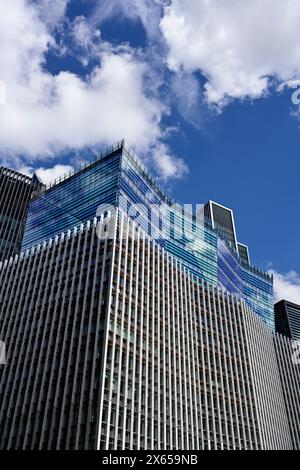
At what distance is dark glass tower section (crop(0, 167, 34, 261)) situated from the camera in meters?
147

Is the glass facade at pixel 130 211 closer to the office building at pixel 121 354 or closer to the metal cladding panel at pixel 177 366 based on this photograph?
the office building at pixel 121 354

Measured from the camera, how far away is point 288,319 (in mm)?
178625

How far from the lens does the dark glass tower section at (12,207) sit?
14725 centimetres

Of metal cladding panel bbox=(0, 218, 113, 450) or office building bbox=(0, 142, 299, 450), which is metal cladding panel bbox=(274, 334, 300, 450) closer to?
office building bbox=(0, 142, 299, 450)

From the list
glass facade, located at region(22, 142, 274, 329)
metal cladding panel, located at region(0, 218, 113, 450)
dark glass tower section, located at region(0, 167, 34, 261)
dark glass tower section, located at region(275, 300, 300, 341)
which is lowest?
metal cladding panel, located at region(0, 218, 113, 450)

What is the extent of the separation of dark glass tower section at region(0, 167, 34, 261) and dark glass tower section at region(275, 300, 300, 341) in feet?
343

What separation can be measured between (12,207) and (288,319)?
114 meters

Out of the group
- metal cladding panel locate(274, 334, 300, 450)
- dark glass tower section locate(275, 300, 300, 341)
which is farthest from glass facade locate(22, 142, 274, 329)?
dark glass tower section locate(275, 300, 300, 341)

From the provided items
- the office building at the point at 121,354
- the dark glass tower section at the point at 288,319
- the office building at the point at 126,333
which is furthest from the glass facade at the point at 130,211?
the dark glass tower section at the point at 288,319

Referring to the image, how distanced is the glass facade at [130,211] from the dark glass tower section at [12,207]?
43497mm

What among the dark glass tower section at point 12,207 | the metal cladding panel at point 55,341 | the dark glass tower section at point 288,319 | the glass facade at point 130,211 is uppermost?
the dark glass tower section at point 12,207

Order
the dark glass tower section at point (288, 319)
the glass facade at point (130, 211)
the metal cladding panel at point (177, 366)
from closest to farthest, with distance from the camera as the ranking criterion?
the metal cladding panel at point (177, 366)
the glass facade at point (130, 211)
the dark glass tower section at point (288, 319)
